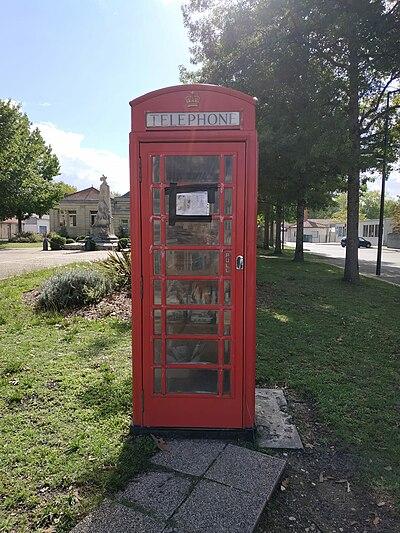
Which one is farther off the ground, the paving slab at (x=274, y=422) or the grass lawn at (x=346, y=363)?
the paving slab at (x=274, y=422)

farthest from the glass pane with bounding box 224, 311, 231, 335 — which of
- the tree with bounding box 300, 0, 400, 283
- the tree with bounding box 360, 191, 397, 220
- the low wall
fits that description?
the tree with bounding box 360, 191, 397, 220

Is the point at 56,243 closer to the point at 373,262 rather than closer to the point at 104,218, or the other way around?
the point at 104,218

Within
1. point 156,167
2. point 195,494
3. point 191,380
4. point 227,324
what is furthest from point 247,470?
point 156,167

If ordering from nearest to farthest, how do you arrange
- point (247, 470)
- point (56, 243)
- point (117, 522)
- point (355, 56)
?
1. point (117, 522)
2. point (247, 470)
3. point (355, 56)
4. point (56, 243)

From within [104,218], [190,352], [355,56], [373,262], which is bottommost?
[373,262]

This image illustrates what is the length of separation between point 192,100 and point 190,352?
2.03 m

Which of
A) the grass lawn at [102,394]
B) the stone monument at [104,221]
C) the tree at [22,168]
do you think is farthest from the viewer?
the stone monument at [104,221]

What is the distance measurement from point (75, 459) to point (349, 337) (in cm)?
503

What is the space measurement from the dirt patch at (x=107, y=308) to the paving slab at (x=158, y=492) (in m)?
4.64

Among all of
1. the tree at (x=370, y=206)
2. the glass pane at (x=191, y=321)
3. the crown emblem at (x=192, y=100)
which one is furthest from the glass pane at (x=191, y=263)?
the tree at (x=370, y=206)

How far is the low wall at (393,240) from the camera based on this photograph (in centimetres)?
5000

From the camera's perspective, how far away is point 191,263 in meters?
3.22

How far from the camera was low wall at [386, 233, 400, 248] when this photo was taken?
164 ft

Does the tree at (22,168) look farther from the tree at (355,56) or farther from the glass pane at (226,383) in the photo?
the glass pane at (226,383)
